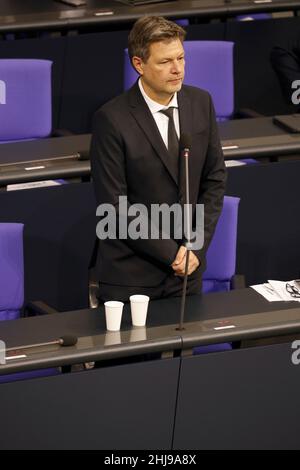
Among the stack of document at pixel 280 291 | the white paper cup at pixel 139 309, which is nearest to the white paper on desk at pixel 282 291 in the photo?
the stack of document at pixel 280 291

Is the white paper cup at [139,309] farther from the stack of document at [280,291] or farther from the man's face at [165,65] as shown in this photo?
the man's face at [165,65]

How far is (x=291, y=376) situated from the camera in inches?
170

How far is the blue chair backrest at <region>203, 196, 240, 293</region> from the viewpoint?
16.3 feet

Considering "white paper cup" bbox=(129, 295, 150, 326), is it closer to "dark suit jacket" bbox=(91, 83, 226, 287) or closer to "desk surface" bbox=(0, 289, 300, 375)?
"desk surface" bbox=(0, 289, 300, 375)

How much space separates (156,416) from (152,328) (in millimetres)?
301

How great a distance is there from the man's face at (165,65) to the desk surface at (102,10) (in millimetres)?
2640

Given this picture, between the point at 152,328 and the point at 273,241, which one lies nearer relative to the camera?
the point at 152,328

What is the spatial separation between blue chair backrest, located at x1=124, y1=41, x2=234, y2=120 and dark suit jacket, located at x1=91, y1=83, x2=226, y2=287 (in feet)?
5.81

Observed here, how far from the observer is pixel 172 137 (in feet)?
14.5

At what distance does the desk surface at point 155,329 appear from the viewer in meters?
4.08

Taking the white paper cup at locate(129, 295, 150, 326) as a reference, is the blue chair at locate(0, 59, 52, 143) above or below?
above

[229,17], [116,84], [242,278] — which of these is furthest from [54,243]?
[229,17]

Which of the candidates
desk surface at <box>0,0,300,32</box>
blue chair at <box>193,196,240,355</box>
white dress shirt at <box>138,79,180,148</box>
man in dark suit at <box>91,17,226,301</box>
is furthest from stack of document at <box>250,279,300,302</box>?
desk surface at <box>0,0,300,32</box>
